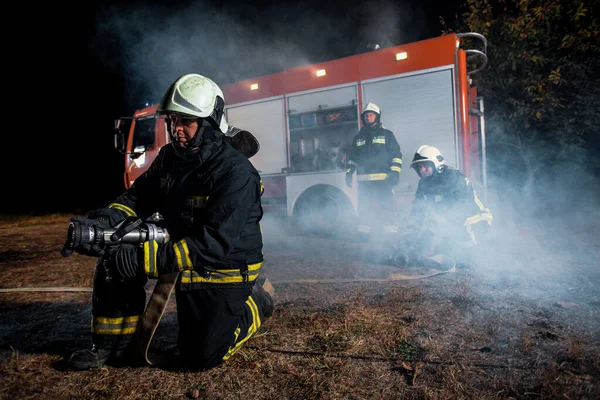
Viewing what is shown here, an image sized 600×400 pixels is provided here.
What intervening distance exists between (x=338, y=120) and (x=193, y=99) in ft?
15.3

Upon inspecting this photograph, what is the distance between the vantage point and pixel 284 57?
10.5 metres

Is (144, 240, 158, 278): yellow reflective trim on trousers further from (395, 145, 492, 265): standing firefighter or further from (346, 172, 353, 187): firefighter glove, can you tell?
(346, 172, 353, 187): firefighter glove

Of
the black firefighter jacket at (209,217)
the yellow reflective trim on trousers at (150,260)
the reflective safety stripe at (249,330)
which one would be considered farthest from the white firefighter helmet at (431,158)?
the yellow reflective trim on trousers at (150,260)

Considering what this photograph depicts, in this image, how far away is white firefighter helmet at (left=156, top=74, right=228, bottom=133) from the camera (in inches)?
92.1

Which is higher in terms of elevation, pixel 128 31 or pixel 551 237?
pixel 128 31

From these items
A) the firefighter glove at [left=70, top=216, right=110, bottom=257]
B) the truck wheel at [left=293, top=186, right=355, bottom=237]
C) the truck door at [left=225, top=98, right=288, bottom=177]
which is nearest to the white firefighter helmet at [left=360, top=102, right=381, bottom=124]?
the truck wheel at [left=293, top=186, right=355, bottom=237]

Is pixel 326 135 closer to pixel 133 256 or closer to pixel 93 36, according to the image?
pixel 133 256

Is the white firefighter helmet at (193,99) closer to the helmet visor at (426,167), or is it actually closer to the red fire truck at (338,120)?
the helmet visor at (426,167)

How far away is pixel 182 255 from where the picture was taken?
2043 mm

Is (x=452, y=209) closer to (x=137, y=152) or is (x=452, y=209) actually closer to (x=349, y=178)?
(x=349, y=178)

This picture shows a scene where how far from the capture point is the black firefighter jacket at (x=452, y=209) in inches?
182

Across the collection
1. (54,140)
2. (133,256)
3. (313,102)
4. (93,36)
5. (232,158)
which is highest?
(93,36)

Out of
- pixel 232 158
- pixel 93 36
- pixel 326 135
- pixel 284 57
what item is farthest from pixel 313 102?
pixel 93 36

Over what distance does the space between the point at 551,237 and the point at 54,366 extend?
6.26 meters
